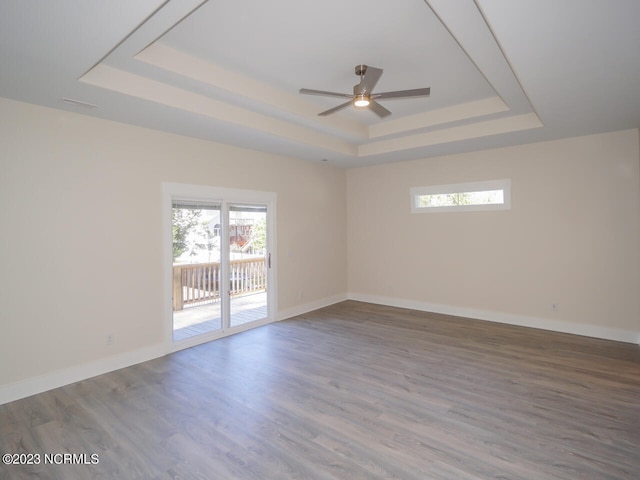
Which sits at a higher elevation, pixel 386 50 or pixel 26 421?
pixel 386 50

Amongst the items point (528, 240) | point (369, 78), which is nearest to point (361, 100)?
point (369, 78)

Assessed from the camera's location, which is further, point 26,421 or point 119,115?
point 119,115

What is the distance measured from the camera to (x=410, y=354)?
409 centimetres

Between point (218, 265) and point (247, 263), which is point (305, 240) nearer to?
point (247, 263)

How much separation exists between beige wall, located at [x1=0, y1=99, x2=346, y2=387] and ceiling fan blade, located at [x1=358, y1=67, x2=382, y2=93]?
2482 millimetres

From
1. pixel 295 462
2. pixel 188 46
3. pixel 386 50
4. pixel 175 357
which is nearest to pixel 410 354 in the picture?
pixel 295 462

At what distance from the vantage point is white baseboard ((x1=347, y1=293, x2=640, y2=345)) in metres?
4.52

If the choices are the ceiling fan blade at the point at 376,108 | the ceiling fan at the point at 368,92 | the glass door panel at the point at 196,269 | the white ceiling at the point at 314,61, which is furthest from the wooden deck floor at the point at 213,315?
the ceiling fan blade at the point at 376,108

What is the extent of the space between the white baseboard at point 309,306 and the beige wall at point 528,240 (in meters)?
0.79

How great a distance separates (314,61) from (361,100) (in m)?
0.63

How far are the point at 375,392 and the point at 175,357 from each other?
245 cm

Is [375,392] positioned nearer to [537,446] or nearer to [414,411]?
[414,411]

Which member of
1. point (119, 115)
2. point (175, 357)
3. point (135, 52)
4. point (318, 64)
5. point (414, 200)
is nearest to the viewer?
point (135, 52)

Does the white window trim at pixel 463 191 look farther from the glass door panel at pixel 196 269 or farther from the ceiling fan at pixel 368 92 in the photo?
the glass door panel at pixel 196 269
